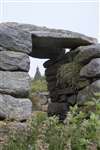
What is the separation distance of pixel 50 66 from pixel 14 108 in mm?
2591

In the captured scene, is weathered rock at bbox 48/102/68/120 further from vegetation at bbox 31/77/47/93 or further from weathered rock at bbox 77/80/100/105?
vegetation at bbox 31/77/47/93

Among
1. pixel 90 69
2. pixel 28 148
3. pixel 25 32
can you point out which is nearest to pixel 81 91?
pixel 90 69

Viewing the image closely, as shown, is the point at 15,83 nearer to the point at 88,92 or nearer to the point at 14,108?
the point at 14,108

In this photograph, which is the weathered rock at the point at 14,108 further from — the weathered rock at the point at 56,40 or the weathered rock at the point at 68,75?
the weathered rock at the point at 68,75

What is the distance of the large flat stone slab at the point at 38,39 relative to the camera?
19.0 feet

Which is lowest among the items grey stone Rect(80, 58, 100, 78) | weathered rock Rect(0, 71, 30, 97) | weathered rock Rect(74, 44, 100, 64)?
weathered rock Rect(0, 71, 30, 97)

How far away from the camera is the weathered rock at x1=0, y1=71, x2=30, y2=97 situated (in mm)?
5535

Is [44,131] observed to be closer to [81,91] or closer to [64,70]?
[81,91]

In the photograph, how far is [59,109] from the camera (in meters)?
7.50

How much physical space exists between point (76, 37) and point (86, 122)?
267cm

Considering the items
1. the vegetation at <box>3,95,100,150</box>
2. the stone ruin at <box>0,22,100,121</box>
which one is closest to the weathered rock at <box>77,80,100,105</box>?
the stone ruin at <box>0,22,100,121</box>

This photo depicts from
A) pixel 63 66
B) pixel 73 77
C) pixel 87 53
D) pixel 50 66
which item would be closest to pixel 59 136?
pixel 87 53

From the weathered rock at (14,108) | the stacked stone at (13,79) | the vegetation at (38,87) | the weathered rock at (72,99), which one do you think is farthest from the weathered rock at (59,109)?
the vegetation at (38,87)

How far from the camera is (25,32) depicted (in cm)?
592
